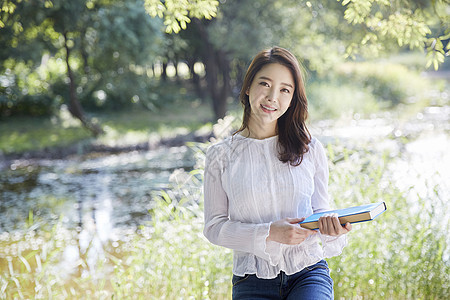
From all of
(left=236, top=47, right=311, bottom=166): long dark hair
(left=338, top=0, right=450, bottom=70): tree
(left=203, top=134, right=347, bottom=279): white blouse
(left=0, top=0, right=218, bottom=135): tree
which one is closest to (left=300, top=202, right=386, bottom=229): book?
(left=203, top=134, right=347, bottom=279): white blouse

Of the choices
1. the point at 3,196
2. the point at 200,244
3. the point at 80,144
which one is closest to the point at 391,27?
the point at 200,244

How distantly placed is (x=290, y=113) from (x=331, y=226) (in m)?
0.46

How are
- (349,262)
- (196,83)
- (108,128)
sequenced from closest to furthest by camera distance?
(349,262), (108,128), (196,83)

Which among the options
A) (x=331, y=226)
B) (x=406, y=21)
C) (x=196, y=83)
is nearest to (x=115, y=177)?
(x=406, y=21)

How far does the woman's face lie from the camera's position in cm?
159

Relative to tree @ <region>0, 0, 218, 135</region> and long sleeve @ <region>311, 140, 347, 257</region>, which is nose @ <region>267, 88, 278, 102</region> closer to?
long sleeve @ <region>311, 140, 347, 257</region>

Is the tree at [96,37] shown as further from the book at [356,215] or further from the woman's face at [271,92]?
the book at [356,215]

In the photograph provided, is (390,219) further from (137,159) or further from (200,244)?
(137,159)

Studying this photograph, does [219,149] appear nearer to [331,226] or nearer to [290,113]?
[290,113]

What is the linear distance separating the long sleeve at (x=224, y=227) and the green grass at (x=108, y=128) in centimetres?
842

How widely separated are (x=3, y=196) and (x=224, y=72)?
6163 mm

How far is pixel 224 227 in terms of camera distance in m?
1.50

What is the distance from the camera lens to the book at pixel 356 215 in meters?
1.28

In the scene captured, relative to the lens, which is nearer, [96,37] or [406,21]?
[406,21]
